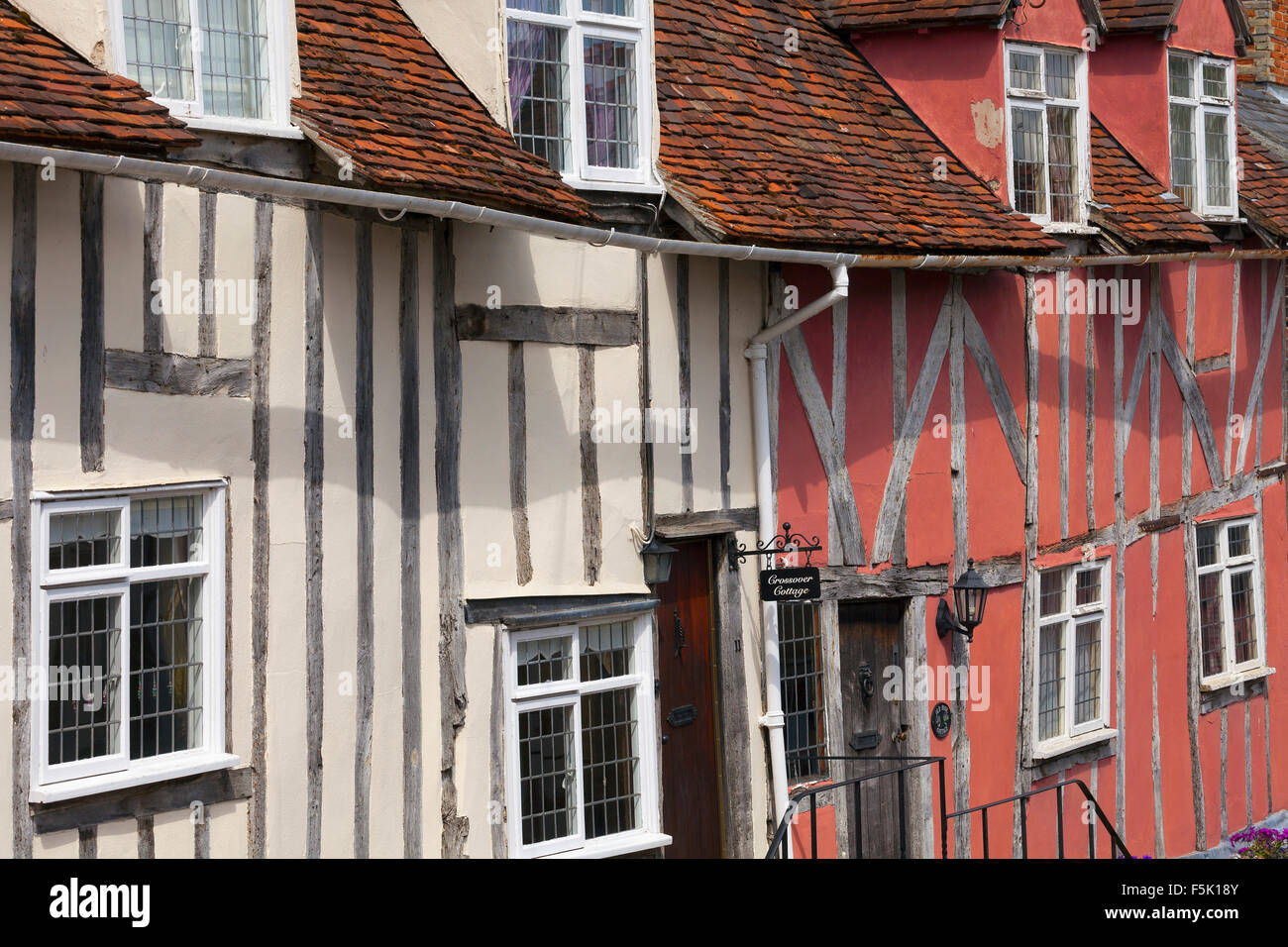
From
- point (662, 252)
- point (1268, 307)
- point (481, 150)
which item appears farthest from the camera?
point (1268, 307)

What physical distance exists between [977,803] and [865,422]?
9.66ft

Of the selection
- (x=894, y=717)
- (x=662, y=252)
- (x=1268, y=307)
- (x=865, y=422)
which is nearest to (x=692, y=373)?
(x=662, y=252)

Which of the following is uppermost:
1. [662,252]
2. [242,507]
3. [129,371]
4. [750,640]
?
[662,252]

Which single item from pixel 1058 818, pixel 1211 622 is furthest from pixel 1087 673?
pixel 1058 818

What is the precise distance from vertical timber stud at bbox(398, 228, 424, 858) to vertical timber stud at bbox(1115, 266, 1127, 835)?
22.4 ft

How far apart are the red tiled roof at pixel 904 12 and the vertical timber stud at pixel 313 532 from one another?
557 cm

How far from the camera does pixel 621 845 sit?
9.63m

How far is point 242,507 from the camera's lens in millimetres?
8008

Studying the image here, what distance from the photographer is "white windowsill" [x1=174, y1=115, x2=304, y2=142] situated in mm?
7898

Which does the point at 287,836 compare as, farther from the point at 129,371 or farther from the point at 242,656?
the point at 129,371

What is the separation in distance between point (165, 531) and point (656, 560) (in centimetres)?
313

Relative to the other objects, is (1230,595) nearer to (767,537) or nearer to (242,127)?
(767,537)

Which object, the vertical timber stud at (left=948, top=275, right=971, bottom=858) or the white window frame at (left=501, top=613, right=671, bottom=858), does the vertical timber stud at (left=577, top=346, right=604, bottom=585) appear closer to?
the white window frame at (left=501, top=613, right=671, bottom=858)

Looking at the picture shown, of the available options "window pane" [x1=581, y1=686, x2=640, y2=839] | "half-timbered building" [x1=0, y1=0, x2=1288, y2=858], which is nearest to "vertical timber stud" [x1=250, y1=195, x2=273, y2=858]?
"half-timbered building" [x1=0, y1=0, x2=1288, y2=858]
